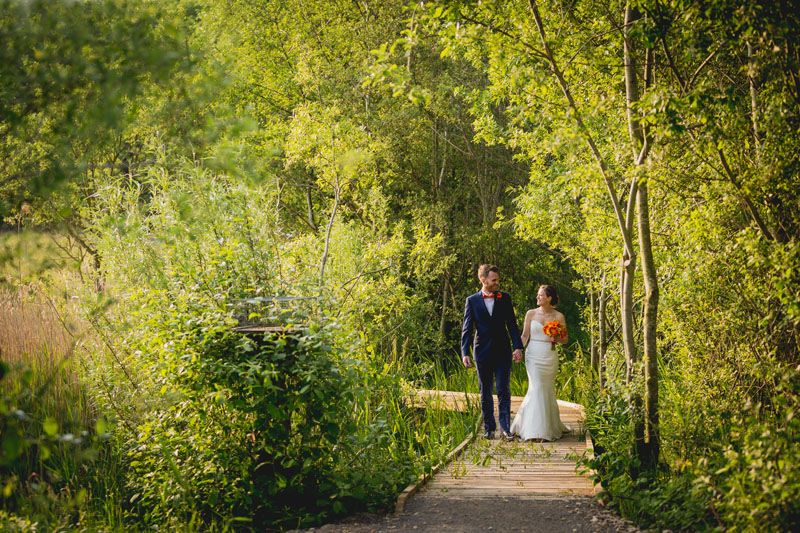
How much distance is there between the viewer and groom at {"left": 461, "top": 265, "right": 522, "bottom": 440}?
28.3 feet

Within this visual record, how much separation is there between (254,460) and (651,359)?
329cm

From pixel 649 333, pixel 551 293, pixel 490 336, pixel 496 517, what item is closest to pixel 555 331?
pixel 551 293

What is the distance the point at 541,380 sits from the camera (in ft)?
30.0

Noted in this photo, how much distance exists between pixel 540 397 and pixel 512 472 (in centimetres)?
164

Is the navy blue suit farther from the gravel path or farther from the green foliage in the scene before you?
the green foliage

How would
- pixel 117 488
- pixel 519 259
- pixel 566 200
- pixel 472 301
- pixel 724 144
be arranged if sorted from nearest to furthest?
pixel 724 144, pixel 117 488, pixel 472 301, pixel 566 200, pixel 519 259

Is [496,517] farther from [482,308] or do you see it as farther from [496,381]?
[482,308]

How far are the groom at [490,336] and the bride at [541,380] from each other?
1.34ft

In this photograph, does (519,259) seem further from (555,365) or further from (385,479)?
(385,479)

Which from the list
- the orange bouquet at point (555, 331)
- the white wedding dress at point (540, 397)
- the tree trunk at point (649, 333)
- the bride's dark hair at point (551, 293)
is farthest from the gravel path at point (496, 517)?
the bride's dark hair at point (551, 293)

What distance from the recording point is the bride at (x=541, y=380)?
902cm

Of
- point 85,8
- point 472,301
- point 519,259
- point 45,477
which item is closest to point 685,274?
point 472,301

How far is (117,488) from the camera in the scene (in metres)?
7.50

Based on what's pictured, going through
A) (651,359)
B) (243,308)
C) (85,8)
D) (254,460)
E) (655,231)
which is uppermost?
(85,8)
